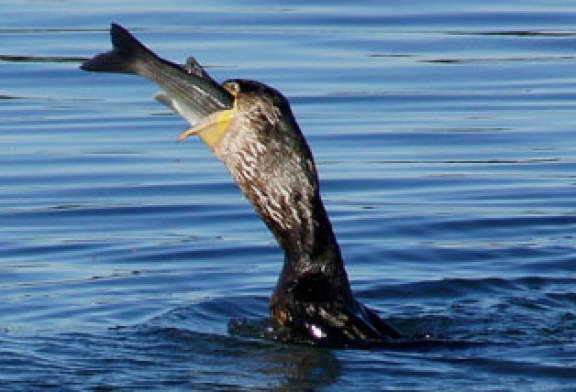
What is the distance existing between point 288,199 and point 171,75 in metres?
0.76

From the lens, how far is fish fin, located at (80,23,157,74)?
869cm

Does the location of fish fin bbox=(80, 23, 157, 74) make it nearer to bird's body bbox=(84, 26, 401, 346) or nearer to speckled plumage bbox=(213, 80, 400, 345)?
bird's body bbox=(84, 26, 401, 346)

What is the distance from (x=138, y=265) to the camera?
444 inches

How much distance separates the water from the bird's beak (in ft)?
3.25

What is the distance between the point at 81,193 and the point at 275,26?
17.0 ft

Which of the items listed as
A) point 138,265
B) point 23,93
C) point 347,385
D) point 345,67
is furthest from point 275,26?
point 347,385

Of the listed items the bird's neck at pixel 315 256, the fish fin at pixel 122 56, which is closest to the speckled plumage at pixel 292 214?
the bird's neck at pixel 315 256

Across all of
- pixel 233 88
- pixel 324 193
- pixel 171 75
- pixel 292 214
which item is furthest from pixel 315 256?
pixel 324 193

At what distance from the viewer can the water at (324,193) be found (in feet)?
28.7

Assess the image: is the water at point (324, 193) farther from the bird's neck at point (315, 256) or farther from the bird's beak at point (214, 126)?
the bird's beak at point (214, 126)

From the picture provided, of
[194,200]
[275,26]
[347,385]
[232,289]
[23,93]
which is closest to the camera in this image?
[347,385]

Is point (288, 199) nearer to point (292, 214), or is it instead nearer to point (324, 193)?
point (292, 214)

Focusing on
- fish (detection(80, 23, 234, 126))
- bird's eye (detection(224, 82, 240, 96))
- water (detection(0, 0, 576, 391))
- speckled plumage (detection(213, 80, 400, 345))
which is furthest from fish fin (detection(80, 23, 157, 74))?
Result: water (detection(0, 0, 576, 391))

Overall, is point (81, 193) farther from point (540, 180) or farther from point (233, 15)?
point (233, 15)
